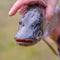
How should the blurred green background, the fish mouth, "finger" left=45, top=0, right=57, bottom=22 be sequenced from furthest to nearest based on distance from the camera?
1. the blurred green background
2. "finger" left=45, top=0, right=57, bottom=22
3. the fish mouth

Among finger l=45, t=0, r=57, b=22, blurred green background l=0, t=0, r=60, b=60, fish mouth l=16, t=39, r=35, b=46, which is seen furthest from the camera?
blurred green background l=0, t=0, r=60, b=60

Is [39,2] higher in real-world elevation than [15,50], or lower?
higher

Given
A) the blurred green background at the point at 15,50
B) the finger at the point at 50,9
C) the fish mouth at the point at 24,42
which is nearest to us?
the fish mouth at the point at 24,42

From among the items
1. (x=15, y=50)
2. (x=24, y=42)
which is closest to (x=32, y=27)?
(x=24, y=42)

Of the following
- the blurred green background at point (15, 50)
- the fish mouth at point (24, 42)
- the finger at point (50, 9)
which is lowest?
the blurred green background at point (15, 50)

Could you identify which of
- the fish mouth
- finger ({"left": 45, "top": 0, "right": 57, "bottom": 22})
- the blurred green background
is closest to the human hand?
finger ({"left": 45, "top": 0, "right": 57, "bottom": 22})

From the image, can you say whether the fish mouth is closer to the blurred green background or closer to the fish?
the fish

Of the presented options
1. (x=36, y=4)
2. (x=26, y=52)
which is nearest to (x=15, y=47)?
(x=26, y=52)

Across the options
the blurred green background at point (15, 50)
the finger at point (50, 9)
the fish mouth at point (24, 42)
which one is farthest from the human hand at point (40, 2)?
the blurred green background at point (15, 50)

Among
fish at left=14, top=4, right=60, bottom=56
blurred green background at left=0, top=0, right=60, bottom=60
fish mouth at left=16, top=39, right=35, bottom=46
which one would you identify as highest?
fish at left=14, top=4, right=60, bottom=56

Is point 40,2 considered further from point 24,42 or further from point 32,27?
point 24,42

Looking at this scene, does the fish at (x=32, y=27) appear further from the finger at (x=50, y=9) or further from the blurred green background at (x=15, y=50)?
the blurred green background at (x=15, y=50)

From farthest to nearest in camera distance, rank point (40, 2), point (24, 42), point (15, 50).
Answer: point (15, 50) < point (40, 2) < point (24, 42)

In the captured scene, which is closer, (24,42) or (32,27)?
(24,42)
